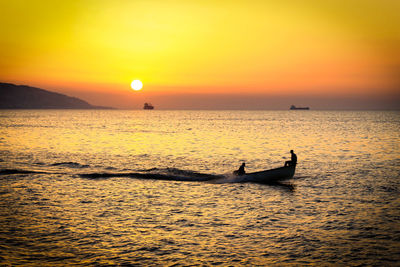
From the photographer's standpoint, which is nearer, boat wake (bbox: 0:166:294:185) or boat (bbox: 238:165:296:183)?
boat (bbox: 238:165:296:183)

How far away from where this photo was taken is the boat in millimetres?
33594

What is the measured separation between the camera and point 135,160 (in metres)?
51.0

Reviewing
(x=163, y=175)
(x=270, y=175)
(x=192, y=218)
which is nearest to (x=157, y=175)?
(x=163, y=175)

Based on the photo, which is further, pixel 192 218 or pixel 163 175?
pixel 163 175

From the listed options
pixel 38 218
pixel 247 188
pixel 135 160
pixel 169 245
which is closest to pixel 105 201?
pixel 38 218

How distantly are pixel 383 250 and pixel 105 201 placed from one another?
18.4 metres

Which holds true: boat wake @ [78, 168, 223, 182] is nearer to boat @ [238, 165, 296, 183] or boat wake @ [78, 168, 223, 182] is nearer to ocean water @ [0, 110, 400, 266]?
ocean water @ [0, 110, 400, 266]

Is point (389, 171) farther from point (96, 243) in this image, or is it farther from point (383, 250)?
point (96, 243)

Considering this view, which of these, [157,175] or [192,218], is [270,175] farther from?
[192,218]

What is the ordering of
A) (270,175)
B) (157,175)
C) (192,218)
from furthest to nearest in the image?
1. (157,175)
2. (270,175)
3. (192,218)

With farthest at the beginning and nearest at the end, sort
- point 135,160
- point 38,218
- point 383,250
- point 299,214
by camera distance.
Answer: point 135,160
point 299,214
point 38,218
point 383,250

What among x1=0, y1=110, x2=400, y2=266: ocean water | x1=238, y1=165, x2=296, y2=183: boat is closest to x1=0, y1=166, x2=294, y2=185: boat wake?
x1=0, y1=110, x2=400, y2=266: ocean water

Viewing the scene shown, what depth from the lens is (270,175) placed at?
33656 millimetres

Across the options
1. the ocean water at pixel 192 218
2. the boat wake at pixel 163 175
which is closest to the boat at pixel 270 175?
the ocean water at pixel 192 218
